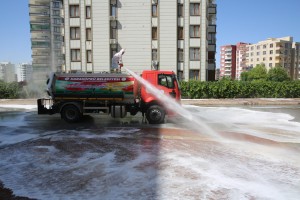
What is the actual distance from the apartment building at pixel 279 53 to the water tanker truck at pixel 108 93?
136695 mm

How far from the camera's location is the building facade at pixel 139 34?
3678 cm

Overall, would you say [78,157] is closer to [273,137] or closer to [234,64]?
[273,137]

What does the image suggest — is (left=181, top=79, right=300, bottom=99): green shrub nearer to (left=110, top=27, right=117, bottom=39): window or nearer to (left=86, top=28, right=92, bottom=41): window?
(left=110, top=27, right=117, bottom=39): window

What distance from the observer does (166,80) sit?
13250 mm

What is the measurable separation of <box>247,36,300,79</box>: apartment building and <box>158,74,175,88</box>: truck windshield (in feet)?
447

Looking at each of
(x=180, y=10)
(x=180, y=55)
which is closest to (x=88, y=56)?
(x=180, y=55)

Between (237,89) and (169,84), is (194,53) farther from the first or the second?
(169,84)

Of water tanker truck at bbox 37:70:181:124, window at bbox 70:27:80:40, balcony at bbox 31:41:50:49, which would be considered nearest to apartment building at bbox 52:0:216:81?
window at bbox 70:27:80:40

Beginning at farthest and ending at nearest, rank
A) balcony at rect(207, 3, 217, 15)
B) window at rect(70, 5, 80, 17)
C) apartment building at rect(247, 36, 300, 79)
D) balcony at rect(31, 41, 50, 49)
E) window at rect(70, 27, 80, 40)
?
apartment building at rect(247, 36, 300, 79), balcony at rect(31, 41, 50, 49), balcony at rect(207, 3, 217, 15), window at rect(70, 27, 80, 40), window at rect(70, 5, 80, 17)

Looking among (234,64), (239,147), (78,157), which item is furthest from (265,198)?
(234,64)

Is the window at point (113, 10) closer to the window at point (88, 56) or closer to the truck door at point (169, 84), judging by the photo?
the window at point (88, 56)

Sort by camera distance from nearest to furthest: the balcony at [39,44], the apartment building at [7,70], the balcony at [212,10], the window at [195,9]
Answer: the window at [195,9], the balcony at [212,10], the balcony at [39,44], the apartment building at [7,70]

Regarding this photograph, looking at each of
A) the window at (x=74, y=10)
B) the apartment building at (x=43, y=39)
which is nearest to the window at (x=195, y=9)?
the window at (x=74, y=10)

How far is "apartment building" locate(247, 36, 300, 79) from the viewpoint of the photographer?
442 ft
